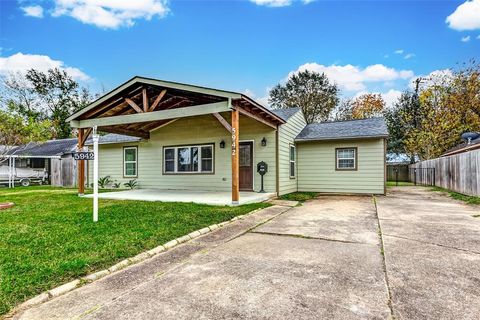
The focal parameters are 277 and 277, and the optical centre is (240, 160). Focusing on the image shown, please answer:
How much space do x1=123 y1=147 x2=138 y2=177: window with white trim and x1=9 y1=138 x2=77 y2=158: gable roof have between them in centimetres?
562

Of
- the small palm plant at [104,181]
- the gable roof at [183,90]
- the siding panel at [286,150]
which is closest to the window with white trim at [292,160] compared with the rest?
the siding panel at [286,150]

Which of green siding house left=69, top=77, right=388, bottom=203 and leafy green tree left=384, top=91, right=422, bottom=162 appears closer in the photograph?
green siding house left=69, top=77, right=388, bottom=203

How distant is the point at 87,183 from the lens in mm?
14211

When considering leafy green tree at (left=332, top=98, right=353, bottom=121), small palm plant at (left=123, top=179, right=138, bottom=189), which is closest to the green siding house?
small palm plant at (left=123, top=179, right=138, bottom=189)

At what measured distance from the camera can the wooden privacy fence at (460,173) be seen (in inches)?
355

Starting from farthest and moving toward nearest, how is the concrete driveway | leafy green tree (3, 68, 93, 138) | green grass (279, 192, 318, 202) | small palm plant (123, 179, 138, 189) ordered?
leafy green tree (3, 68, 93, 138)
small palm plant (123, 179, 138, 189)
green grass (279, 192, 318, 202)
the concrete driveway

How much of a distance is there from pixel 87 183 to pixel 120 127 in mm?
5465

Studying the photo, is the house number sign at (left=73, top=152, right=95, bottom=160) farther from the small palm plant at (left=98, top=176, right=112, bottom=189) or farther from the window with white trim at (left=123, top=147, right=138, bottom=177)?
the small palm plant at (left=98, top=176, right=112, bottom=189)

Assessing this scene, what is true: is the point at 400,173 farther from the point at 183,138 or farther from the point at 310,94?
the point at 183,138

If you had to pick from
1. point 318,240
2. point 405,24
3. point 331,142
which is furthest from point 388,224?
point 405,24

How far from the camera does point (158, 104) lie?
8.61 meters

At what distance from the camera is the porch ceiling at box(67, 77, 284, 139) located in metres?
7.38

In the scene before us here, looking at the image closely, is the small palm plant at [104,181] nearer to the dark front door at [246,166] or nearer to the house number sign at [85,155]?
the dark front door at [246,166]

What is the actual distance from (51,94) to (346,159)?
28.8 metres
